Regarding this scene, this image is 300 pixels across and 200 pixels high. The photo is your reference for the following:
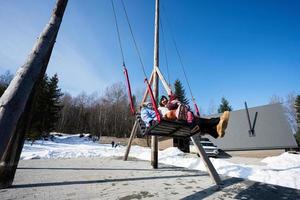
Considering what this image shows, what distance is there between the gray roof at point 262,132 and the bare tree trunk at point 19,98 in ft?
70.4

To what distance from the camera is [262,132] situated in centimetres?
2098

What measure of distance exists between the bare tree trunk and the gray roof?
70.4 feet

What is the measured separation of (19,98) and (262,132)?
23580 millimetres

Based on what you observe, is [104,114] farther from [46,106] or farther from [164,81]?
[164,81]

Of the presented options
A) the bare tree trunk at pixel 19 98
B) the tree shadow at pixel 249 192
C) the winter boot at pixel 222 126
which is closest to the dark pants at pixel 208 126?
the winter boot at pixel 222 126

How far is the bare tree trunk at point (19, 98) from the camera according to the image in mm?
2086

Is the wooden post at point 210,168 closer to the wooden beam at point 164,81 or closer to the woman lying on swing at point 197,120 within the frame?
the woman lying on swing at point 197,120

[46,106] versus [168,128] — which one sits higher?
[46,106]

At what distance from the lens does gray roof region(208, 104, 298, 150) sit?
19.3 m

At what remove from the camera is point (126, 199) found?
382 cm

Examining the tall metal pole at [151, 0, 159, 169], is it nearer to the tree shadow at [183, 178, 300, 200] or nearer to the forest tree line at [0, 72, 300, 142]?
the tree shadow at [183, 178, 300, 200]

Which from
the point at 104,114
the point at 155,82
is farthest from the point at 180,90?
the point at 155,82

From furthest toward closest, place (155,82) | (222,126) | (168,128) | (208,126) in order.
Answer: (155,82), (168,128), (208,126), (222,126)

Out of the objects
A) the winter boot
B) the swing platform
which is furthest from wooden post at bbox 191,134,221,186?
the winter boot
